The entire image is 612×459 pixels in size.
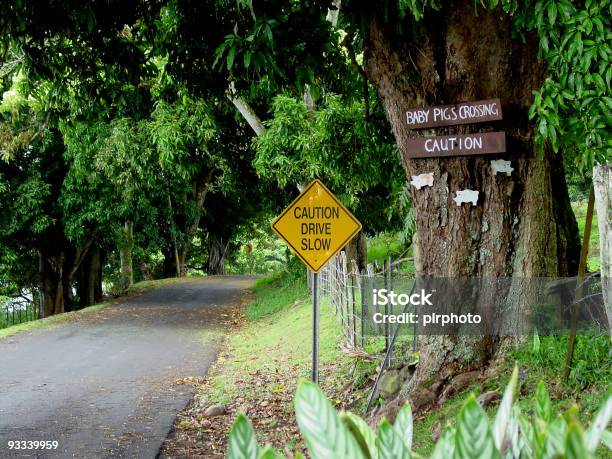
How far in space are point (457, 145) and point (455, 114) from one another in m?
0.27

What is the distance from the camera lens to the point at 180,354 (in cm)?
1280

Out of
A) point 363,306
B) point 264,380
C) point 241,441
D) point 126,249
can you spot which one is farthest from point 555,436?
point 126,249

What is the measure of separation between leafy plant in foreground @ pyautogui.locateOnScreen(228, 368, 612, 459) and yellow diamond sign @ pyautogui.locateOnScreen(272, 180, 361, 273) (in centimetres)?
599

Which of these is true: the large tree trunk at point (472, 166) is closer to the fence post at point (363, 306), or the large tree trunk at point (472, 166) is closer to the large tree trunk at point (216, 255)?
the fence post at point (363, 306)

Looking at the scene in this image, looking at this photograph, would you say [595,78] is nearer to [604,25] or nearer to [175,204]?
[604,25]

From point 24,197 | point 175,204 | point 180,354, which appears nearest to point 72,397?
point 180,354

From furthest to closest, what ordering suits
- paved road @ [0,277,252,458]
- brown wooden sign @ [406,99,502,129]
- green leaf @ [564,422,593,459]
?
paved road @ [0,277,252,458]
brown wooden sign @ [406,99,502,129]
green leaf @ [564,422,593,459]

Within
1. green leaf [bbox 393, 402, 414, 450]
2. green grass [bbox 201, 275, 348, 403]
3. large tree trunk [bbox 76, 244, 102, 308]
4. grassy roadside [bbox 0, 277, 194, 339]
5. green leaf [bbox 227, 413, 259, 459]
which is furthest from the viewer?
large tree trunk [bbox 76, 244, 102, 308]

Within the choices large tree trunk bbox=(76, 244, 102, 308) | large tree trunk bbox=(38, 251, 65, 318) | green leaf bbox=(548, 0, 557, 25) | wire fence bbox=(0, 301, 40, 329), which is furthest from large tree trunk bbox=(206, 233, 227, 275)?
green leaf bbox=(548, 0, 557, 25)

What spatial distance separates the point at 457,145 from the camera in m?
6.07

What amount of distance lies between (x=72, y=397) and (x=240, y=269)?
40253 mm

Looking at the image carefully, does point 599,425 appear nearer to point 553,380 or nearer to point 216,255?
point 553,380

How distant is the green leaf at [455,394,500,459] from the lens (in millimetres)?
975

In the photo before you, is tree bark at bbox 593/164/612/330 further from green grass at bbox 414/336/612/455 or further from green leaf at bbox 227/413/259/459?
green leaf at bbox 227/413/259/459
